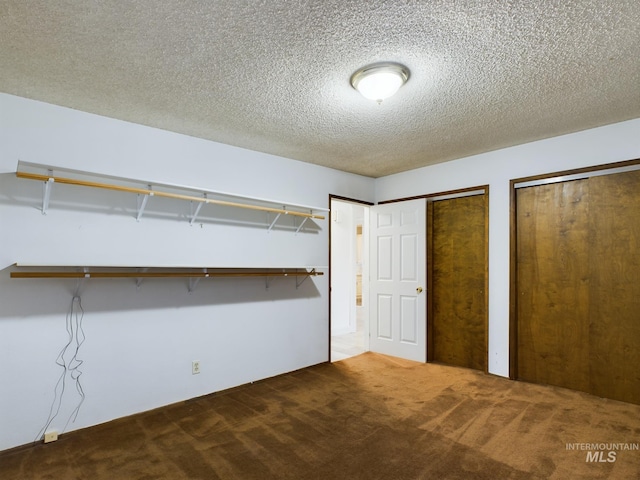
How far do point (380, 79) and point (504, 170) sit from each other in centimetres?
220

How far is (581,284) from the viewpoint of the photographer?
3229 millimetres

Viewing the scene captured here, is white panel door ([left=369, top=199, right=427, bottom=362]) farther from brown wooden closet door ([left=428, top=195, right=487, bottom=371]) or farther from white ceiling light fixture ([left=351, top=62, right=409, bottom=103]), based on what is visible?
white ceiling light fixture ([left=351, top=62, right=409, bottom=103])

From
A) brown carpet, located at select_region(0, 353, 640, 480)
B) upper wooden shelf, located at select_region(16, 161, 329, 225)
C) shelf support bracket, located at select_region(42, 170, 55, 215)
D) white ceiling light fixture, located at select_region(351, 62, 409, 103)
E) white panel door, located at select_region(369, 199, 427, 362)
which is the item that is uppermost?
white ceiling light fixture, located at select_region(351, 62, 409, 103)

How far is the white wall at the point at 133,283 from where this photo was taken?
2383 millimetres

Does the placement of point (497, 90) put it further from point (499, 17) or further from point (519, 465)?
point (519, 465)

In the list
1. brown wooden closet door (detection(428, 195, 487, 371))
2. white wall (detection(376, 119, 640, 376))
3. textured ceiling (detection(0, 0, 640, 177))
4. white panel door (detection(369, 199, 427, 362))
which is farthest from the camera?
white panel door (detection(369, 199, 427, 362))

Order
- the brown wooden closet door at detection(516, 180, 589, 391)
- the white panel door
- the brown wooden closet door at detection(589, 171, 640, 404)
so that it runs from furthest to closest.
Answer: the white panel door
the brown wooden closet door at detection(516, 180, 589, 391)
the brown wooden closet door at detection(589, 171, 640, 404)

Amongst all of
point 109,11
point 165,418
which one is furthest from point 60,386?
point 109,11

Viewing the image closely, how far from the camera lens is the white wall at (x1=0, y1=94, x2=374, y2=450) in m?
2.38

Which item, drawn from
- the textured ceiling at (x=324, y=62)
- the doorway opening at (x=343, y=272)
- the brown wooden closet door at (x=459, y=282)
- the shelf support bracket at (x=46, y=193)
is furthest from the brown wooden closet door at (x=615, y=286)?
the shelf support bracket at (x=46, y=193)

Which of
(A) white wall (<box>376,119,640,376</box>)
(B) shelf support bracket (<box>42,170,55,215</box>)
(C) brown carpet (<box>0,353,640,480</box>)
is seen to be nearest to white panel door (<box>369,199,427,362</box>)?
(A) white wall (<box>376,119,640,376</box>)

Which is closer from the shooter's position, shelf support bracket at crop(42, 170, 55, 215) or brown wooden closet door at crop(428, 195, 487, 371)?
shelf support bracket at crop(42, 170, 55, 215)

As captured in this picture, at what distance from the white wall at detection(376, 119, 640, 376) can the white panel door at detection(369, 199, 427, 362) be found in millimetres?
469

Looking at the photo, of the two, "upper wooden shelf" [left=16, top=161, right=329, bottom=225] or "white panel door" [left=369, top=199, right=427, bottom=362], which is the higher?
"upper wooden shelf" [left=16, top=161, right=329, bottom=225]
